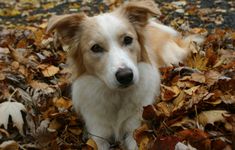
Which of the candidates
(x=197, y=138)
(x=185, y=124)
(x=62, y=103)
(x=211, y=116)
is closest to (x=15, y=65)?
(x=62, y=103)

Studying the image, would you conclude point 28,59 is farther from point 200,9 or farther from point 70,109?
point 200,9

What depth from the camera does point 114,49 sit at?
3.64 m

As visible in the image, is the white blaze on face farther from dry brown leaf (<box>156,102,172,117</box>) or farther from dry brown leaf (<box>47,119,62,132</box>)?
dry brown leaf (<box>47,119,62,132</box>)

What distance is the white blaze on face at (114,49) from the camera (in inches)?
135

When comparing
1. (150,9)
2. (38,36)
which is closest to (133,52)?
(150,9)

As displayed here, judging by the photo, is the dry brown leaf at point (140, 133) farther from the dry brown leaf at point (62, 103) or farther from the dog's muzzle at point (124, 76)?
the dry brown leaf at point (62, 103)

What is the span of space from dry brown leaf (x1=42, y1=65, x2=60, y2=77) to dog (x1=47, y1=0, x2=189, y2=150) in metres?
0.73

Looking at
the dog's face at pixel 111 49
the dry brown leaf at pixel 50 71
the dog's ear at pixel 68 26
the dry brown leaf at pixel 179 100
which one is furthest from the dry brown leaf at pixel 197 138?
the dry brown leaf at pixel 50 71

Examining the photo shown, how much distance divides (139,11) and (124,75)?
35.3 inches

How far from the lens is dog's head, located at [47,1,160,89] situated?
11.3ft

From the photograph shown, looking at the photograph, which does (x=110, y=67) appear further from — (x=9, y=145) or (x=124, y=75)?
(x=9, y=145)

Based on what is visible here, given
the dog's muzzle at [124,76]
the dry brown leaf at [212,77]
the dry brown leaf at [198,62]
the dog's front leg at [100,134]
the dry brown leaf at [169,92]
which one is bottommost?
the dog's front leg at [100,134]

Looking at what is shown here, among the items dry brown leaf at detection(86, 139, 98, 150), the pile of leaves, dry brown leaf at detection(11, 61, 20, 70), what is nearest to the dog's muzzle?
the pile of leaves

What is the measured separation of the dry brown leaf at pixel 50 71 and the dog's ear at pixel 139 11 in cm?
122
